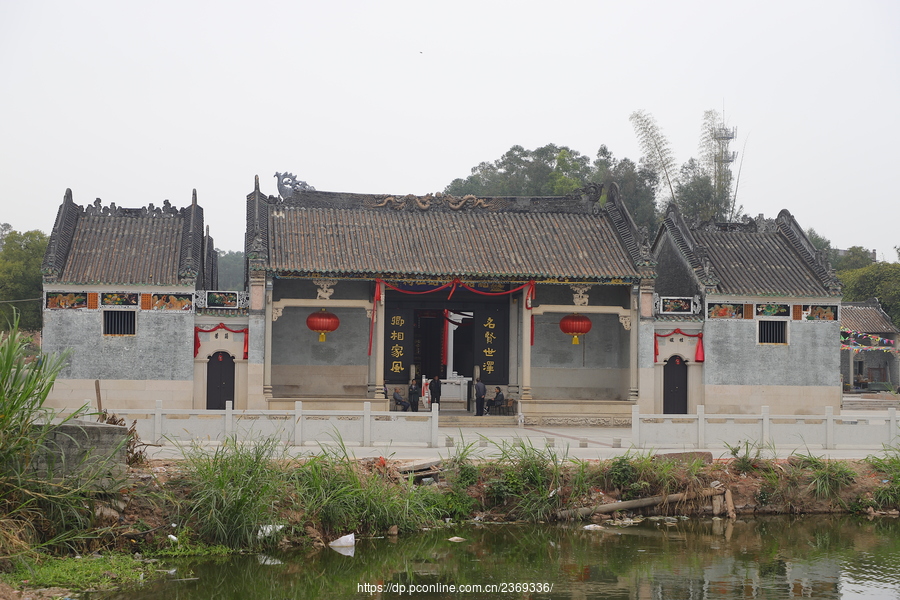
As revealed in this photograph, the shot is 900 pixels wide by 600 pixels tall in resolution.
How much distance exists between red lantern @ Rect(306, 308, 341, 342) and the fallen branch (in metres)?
10.7

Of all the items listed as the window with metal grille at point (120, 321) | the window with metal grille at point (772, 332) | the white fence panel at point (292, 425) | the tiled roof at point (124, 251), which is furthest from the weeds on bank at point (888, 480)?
the window with metal grille at point (120, 321)

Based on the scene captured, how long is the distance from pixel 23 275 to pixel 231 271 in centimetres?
6140

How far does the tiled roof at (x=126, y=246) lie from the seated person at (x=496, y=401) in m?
7.83

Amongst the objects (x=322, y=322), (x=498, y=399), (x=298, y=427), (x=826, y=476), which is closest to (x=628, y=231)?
(x=498, y=399)

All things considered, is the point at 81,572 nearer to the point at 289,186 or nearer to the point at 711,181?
the point at 289,186

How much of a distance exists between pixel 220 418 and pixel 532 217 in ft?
40.6

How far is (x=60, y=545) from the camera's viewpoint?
394 inches

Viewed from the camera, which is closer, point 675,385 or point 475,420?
point 475,420

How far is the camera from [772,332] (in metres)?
23.5

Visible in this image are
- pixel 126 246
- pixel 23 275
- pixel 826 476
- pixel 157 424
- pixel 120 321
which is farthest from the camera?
pixel 23 275

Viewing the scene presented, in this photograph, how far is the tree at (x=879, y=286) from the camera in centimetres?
4566

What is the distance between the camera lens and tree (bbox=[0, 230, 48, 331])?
33938mm

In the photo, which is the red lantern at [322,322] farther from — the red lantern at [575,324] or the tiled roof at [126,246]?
the red lantern at [575,324]

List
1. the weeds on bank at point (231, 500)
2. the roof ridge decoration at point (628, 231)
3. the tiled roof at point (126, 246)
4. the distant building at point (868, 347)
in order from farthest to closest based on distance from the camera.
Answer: the distant building at point (868, 347)
the roof ridge decoration at point (628, 231)
the tiled roof at point (126, 246)
the weeds on bank at point (231, 500)
